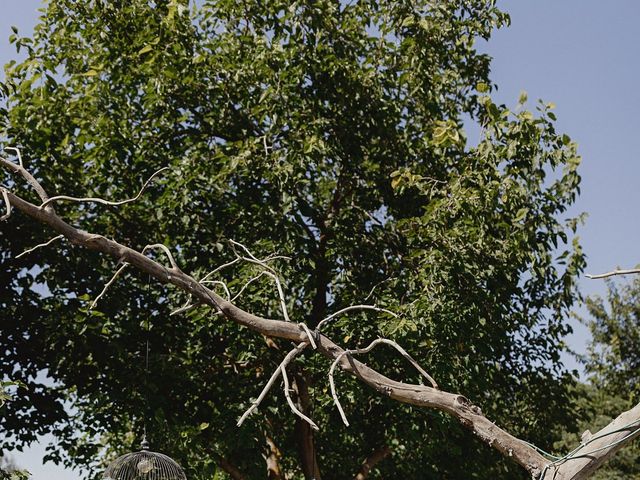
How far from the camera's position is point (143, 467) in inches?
229

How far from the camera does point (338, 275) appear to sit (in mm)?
8617

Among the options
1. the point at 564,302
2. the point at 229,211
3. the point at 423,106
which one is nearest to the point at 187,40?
the point at 229,211

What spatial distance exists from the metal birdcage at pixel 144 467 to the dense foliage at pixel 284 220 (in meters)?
1.18

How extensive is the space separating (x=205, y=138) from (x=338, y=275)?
2.08m

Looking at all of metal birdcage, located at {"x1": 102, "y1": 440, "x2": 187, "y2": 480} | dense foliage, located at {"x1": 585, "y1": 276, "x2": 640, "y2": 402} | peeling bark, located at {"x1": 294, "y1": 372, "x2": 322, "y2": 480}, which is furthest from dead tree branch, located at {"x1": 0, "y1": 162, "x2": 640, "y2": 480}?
dense foliage, located at {"x1": 585, "y1": 276, "x2": 640, "y2": 402}

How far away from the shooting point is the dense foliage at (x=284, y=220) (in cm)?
742

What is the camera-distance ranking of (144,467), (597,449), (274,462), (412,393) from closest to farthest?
1. (597,449)
2. (412,393)
3. (144,467)
4. (274,462)

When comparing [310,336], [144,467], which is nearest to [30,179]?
[310,336]

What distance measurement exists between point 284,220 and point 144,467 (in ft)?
9.49

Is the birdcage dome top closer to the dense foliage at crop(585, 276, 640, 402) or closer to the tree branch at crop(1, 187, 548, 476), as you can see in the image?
the tree branch at crop(1, 187, 548, 476)

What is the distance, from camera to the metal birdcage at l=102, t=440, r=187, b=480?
19.1ft

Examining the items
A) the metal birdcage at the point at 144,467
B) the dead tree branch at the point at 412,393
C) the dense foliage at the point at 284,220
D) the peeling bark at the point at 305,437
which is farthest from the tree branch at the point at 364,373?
the peeling bark at the point at 305,437

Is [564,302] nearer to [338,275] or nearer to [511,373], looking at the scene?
[511,373]

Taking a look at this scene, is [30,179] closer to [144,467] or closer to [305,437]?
[144,467]
